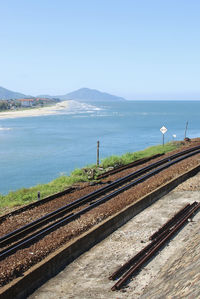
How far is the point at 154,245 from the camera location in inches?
483

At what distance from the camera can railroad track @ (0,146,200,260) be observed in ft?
40.9

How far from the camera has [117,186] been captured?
795 inches

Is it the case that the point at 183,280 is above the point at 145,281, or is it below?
above

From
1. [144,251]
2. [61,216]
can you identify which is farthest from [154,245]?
[61,216]

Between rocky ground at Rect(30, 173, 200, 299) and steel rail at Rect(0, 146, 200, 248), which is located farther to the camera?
steel rail at Rect(0, 146, 200, 248)

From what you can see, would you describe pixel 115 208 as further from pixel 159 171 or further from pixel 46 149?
pixel 46 149

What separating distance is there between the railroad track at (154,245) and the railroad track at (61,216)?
3.62 metres

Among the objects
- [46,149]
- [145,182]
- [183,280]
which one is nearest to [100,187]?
[145,182]

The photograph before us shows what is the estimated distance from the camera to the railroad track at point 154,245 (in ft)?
34.2

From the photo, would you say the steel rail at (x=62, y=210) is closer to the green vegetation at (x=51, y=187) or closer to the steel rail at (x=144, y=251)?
the green vegetation at (x=51, y=187)

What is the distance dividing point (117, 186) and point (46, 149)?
139 ft

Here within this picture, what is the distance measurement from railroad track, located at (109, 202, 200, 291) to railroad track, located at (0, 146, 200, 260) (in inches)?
142

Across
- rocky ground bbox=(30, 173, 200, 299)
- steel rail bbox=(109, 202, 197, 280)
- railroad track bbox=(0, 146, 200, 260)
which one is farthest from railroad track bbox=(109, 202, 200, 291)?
A: railroad track bbox=(0, 146, 200, 260)

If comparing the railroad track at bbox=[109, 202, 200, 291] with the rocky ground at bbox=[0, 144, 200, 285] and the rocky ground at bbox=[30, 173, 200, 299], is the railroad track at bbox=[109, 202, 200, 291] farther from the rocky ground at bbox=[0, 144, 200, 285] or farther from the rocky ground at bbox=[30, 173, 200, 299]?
the rocky ground at bbox=[0, 144, 200, 285]
